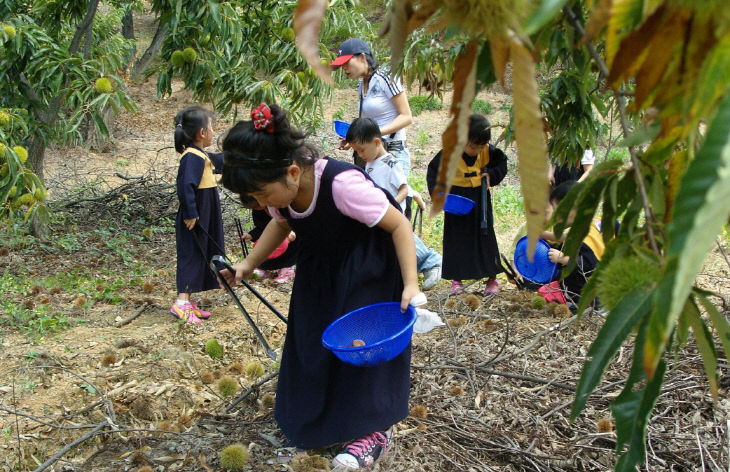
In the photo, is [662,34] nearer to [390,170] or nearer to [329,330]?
[329,330]

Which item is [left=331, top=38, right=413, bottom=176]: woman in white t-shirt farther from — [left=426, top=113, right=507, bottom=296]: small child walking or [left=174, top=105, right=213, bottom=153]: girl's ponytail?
[left=174, top=105, right=213, bottom=153]: girl's ponytail

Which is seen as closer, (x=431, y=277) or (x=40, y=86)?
(x=40, y=86)

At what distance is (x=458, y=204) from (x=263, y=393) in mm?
1992

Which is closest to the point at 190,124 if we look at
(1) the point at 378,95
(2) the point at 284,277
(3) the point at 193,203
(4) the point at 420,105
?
(3) the point at 193,203

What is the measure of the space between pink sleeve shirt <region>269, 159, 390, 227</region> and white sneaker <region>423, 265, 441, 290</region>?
8.03ft

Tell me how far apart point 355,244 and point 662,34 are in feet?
5.82

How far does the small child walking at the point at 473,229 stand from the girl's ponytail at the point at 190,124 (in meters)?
1.51

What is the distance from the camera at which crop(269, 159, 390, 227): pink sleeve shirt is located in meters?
2.21

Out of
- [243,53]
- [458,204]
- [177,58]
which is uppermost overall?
[243,53]

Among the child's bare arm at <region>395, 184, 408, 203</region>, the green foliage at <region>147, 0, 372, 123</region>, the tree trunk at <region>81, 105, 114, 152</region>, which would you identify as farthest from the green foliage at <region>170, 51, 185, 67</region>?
the tree trunk at <region>81, 105, 114, 152</region>

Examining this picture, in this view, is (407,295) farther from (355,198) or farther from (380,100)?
(380,100)

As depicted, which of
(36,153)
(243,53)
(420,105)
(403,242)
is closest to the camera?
(403,242)

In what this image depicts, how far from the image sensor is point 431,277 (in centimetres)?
469

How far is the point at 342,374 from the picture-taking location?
7.73ft
